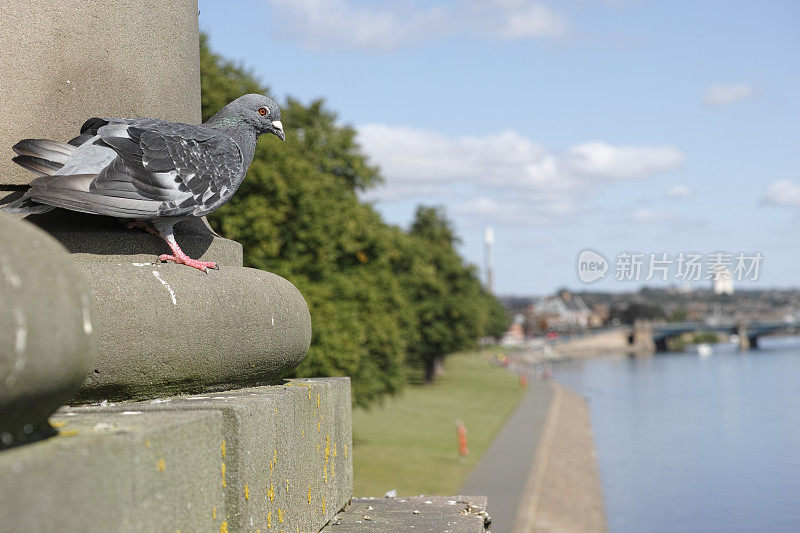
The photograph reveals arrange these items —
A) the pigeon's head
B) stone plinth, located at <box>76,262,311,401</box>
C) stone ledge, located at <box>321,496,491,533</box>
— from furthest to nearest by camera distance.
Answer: the pigeon's head < stone ledge, located at <box>321,496,491,533</box> < stone plinth, located at <box>76,262,311,401</box>

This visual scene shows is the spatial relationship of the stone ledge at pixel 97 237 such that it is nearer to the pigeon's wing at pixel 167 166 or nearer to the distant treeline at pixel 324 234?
the pigeon's wing at pixel 167 166

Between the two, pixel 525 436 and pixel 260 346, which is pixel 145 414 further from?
pixel 525 436

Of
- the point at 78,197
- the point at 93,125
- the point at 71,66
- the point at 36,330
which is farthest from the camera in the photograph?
the point at 71,66

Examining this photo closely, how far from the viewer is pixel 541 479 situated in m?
31.5

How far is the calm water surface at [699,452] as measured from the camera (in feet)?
90.7

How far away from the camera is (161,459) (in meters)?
2.79

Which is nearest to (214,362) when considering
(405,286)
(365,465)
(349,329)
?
(349,329)

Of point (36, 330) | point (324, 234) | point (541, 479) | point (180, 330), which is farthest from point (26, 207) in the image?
point (541, 479)

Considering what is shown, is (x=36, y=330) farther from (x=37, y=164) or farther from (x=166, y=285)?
(x=37, y=164)

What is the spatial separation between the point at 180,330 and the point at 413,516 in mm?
1726

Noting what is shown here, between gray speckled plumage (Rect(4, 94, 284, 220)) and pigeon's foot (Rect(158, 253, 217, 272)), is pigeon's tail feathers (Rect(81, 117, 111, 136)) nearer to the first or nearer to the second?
gray speckled plumage (Rect(4, 94, 284, 220))

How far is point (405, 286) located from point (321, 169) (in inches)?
715

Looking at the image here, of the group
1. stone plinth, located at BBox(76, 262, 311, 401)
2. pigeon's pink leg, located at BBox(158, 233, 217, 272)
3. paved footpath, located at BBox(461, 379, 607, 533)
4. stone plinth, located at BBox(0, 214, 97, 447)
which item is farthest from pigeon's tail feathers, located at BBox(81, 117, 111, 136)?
paved footpath, located at BBox(461, 379, 607, 533)

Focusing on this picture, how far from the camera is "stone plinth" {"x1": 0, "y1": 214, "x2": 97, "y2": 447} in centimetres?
226
